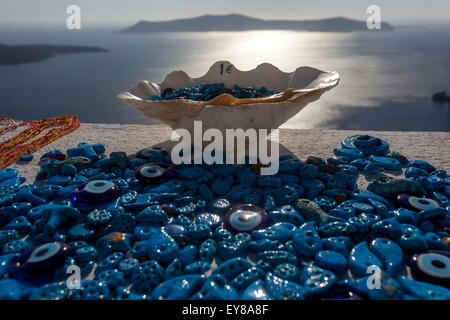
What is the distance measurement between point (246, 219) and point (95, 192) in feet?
3.15

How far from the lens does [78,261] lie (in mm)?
1777

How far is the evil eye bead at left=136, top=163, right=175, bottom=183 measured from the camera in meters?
2.53

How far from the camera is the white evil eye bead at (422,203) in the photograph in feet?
7.02

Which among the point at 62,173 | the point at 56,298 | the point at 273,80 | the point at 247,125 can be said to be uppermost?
the point at 273,80

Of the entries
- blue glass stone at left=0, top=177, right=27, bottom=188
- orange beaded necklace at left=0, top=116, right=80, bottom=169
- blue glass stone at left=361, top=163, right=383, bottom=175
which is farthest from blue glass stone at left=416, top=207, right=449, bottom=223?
orange beaded necklace at left=0, top=116, right=80, bottom=169

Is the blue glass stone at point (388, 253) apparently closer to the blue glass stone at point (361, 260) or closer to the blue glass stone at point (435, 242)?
the blue glass stone at point (361, 260)

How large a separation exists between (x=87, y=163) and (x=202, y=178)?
0.99m

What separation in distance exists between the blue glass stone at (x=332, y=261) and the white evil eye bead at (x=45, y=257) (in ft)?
3.99

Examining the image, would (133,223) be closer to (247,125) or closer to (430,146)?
(247,125)

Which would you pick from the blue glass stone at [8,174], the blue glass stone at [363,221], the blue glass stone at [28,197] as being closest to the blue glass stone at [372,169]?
the blue glass stone at [363,221]

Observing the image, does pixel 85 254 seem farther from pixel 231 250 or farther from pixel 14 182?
pixel 14 182

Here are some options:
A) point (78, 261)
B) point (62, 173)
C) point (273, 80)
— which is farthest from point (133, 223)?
point (273, 80)

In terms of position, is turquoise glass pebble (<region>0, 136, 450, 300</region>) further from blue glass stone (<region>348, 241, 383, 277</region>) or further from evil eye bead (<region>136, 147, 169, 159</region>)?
evil eye bead (<region>136, 147, 169, 159</region>)
